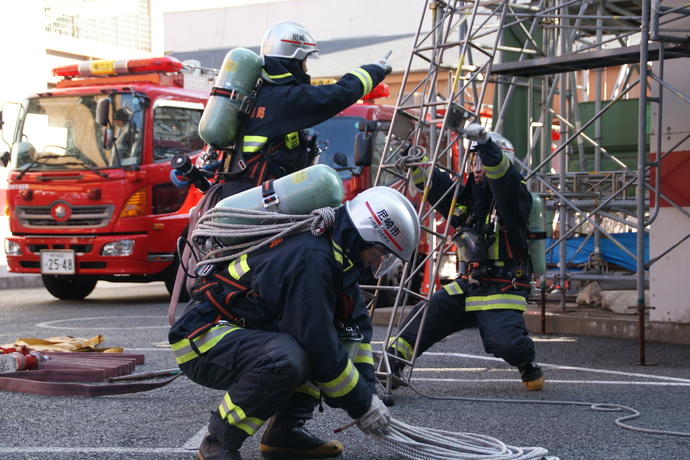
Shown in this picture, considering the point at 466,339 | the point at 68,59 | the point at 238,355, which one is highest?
Answer: the point at 68,59

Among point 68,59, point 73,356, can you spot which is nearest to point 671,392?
point 73,356

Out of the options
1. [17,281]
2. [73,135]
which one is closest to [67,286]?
[73,135]

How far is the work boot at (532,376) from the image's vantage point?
612 cm

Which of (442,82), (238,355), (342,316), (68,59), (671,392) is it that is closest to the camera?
(238,355)

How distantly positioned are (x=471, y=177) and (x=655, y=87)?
3.26 meters

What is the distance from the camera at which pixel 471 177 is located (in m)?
6.52

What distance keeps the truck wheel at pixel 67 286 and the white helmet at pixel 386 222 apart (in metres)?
9.80

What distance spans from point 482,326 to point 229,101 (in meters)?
2.14

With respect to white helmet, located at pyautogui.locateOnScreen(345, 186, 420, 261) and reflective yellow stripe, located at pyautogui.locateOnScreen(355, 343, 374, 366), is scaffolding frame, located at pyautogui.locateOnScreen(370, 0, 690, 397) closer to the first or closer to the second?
reflective yellow stripe, located at pyautogui.locateOnScreen(355, 343, 374, 366)

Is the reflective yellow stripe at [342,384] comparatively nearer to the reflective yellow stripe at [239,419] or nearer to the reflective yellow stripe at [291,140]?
the reflective yellow stripe at [239,419]

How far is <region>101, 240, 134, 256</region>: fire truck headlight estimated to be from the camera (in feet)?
38.8

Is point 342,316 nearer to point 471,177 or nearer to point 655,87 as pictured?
point 471,177

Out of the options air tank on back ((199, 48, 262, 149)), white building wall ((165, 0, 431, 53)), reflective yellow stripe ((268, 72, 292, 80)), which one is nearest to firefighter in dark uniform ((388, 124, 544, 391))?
reflective yellow stripe ((268, 72, 292, 80))

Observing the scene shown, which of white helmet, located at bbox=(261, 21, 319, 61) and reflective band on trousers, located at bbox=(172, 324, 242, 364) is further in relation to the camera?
white helmet, located at bbox=(261, 21, 319, 61)
